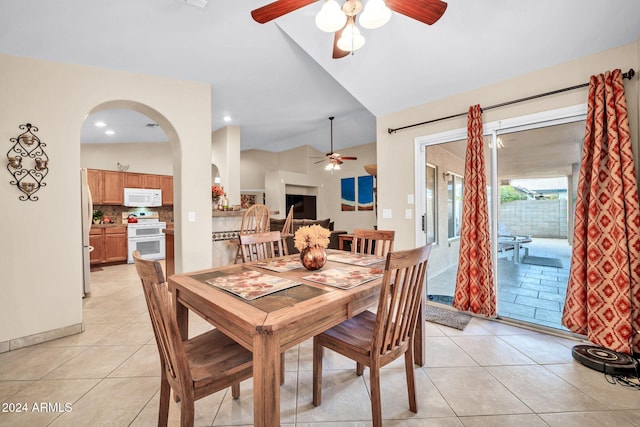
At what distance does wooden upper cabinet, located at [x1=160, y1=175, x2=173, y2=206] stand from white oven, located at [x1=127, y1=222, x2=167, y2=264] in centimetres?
65

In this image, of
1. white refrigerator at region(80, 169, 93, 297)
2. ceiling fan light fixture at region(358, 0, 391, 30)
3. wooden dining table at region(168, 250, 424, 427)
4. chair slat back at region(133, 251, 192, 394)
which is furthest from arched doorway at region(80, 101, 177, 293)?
chair slat back at region(133, 251, 192, 394)

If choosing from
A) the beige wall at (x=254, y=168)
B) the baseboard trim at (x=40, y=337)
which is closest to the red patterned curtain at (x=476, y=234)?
the baseboard trim at (x=40, y=337)

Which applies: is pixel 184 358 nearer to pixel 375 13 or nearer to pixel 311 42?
pixel 375 13

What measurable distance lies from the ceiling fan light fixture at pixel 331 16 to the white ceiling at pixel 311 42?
110 centimetres

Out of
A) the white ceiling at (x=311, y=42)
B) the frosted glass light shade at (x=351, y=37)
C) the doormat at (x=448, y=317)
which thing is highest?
the white ceiling at (x=311, y=42)

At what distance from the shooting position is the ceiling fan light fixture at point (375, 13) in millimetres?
1484

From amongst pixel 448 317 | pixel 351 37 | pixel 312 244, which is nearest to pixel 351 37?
pixel 351 37

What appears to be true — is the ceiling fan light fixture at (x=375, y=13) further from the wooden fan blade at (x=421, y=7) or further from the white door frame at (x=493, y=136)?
the white door frame at (x=493, y=136)

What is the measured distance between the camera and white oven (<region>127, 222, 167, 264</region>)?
5605mm

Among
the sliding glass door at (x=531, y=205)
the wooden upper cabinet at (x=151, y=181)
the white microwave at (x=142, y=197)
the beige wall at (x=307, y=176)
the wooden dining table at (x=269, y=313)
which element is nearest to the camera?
the wooden dining table at (x=269, y=313)

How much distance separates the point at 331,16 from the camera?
61.3 inches

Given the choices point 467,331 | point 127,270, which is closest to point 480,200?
point 467,331

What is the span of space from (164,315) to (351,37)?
6.33ft

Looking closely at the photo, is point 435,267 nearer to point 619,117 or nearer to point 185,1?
point 619,117
